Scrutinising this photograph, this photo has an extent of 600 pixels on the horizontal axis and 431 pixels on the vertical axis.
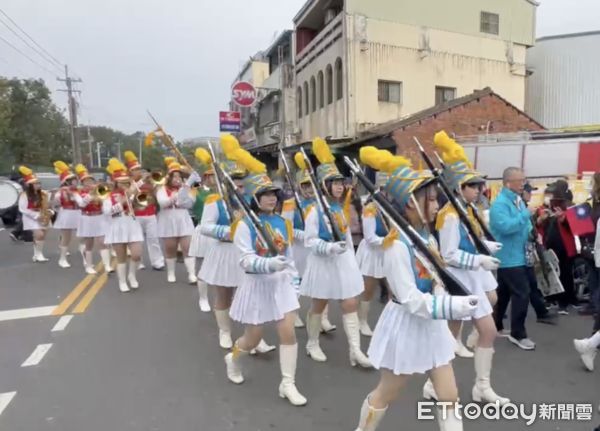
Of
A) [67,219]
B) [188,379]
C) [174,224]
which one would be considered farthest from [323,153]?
[67,219]

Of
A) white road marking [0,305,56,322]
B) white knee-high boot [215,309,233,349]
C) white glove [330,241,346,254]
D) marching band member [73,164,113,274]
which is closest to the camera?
white glove [330,241,346,254]

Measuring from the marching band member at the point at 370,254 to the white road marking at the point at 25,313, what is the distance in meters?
4.15

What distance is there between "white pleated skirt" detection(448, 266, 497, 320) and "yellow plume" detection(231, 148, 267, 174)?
1668 mm

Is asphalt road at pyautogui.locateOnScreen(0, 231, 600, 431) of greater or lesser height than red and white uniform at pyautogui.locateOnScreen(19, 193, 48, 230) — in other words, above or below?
below

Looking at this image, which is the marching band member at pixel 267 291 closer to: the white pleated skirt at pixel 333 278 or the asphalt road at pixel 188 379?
the asphalt road at pixel 188 379

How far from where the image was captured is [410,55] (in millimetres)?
21672

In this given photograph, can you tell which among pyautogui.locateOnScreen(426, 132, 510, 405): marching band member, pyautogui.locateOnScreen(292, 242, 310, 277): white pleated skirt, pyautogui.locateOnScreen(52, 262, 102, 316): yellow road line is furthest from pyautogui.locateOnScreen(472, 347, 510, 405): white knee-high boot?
pyautogui.locateOnScreen(52, 262, 102, 316): yellow road line

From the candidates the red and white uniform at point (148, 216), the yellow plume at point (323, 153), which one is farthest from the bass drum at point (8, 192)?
the yellow plume at point (323, 153)

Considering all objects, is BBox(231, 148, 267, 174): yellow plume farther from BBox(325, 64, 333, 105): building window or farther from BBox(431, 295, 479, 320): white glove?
BBox(325, 64, 333, 105): building window

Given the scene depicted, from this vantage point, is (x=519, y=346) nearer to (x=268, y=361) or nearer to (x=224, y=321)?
(x=268, y=361)

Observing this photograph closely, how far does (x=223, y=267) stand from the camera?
5047mm

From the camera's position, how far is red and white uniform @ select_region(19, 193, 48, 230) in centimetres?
1075

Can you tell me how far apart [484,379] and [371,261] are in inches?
74.8

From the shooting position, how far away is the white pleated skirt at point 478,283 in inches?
146
